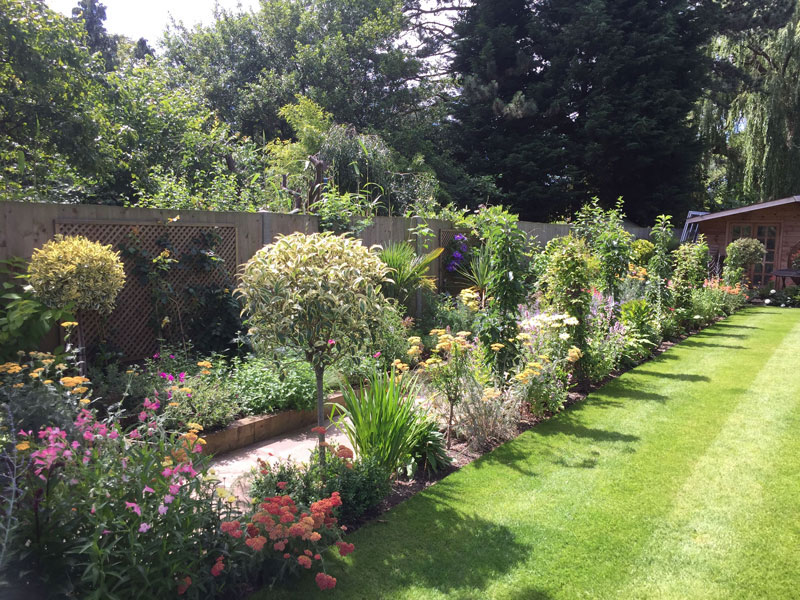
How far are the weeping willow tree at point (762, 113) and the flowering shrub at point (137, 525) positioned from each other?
20.6m

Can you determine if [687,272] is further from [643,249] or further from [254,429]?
[254,429]

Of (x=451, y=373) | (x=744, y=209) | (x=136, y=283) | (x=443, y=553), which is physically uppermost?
(x=744, y=209)

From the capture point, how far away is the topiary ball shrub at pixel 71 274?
13.8 feet

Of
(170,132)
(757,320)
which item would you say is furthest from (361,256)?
(757,320)

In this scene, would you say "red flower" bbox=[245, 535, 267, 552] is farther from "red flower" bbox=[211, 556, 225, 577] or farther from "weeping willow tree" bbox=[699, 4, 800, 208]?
"weeping willow tree" bbox=[699, 4, 800, 208]

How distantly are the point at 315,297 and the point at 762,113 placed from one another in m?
20.0

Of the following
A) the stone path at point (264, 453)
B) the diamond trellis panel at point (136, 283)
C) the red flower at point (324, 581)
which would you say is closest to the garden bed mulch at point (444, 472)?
the stone path at point (264, 453)

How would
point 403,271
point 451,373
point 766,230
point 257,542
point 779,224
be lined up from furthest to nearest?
point 766,230
point 779,224
point 403,271
point 451,373
point 257,542

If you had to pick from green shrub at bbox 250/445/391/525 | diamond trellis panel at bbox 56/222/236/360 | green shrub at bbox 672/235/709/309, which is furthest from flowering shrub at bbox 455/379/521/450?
green shrub at bbox 672/235/709/309

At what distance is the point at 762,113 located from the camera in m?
17.9

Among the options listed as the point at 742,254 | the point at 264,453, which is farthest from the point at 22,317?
the point at 742,254

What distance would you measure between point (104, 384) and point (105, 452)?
2159mm

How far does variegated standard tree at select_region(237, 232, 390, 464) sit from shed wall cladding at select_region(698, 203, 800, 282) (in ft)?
56.5

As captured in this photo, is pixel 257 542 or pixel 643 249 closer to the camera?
pixel 257 542
